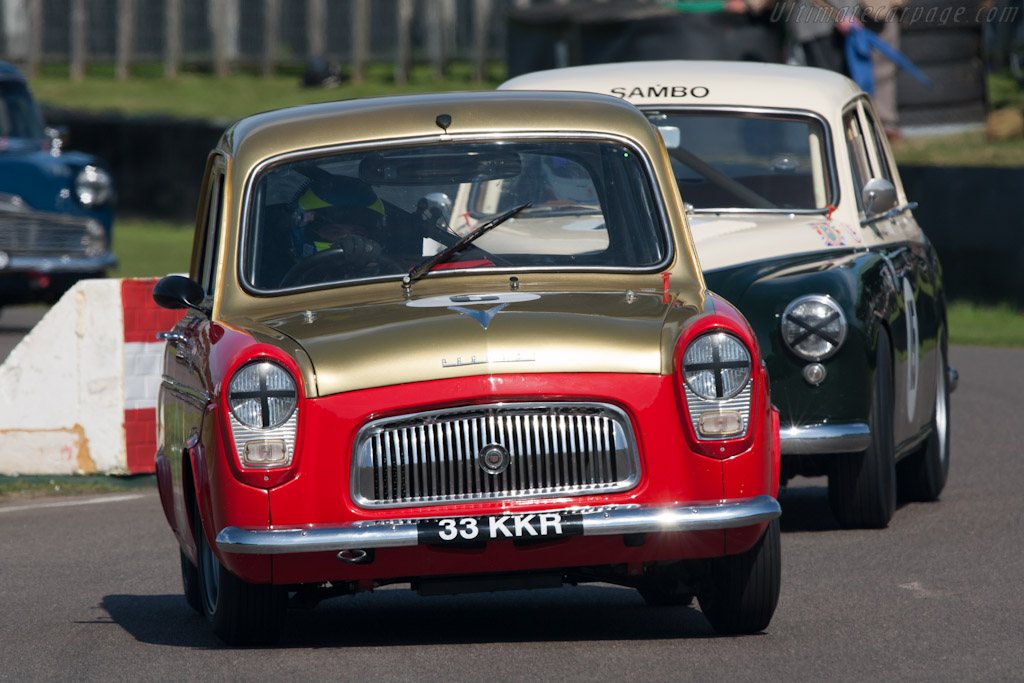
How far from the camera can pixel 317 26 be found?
122 feet

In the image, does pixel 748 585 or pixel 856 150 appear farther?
pixel 856 150

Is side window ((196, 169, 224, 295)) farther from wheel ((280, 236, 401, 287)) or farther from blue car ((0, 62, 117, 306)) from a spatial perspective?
blue car ((0, 62, 117, 306))

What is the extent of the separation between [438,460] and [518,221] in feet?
4.31

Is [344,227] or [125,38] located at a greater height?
[125,38]

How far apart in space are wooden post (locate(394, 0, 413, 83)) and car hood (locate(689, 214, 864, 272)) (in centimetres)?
2577

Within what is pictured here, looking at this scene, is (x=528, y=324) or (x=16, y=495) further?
(x=16, y=495)

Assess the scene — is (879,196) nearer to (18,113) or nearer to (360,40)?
(18,113)

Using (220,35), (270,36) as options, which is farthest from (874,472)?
(220,35)

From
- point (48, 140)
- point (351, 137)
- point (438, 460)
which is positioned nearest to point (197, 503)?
point (438, 460)

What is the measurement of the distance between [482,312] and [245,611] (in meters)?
1.16

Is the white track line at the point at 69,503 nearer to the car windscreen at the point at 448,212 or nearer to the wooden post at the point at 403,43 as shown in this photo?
the car windscreen at the point at 448,212

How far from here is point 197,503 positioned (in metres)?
6.05

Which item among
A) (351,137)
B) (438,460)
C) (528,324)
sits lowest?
(438,460)

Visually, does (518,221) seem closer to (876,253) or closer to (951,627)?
(951,627)
